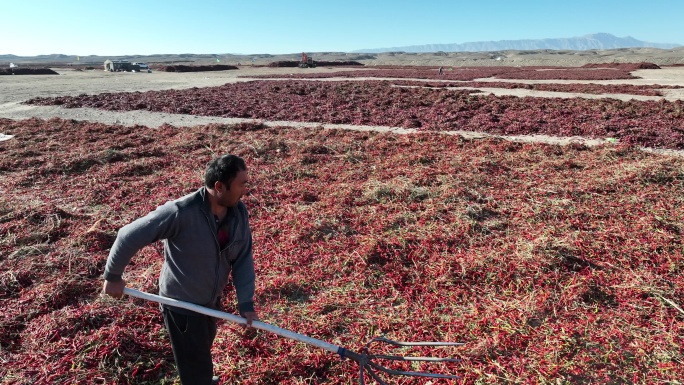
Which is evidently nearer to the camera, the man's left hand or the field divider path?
the man's left hand

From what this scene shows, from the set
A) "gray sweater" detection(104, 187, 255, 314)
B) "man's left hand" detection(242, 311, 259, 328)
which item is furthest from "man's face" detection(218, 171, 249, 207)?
"man's left hand" detection(242, 311, 259, 328)

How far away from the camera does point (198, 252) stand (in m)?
2.63


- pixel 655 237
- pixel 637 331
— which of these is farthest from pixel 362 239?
pixel 655 237

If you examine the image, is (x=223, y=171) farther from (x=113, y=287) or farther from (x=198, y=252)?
(x=113, y=287)

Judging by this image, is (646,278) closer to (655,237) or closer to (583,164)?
Answer: (655,237)

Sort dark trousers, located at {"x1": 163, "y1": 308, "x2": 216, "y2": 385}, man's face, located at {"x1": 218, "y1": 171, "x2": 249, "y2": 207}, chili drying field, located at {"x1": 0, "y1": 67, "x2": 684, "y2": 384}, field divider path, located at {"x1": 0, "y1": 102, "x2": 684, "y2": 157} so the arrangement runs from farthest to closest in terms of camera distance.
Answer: field divider path, located at {"x1": 0, "y1": 102, "x2": 684, "y2": 157} < chili drying field, located at {"x1": 0, "y1": 67, "x2": 684, "y2": 384} < dark trousers, located at {"x1": 163, "y1": 308, "x2": 216, "y2": 385} < man's face, located at {"x1": 218, "y1": 171, "x2": 249, "y2": 207}

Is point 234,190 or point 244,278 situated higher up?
point 234,190

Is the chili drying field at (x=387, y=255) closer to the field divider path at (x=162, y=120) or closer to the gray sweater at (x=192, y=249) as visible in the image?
the field divider path at (x=162, y=120)

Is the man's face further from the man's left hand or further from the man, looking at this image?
the man's left hand

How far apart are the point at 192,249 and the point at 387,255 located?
9.80ft

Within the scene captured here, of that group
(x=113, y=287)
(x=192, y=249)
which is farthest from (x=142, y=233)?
(x=113, y=287)

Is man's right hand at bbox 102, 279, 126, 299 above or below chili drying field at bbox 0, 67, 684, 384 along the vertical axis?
above

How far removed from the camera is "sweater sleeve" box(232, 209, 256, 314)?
9.37ft

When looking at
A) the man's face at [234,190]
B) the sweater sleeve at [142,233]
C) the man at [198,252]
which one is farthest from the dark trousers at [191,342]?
the man's face at [234,190]
